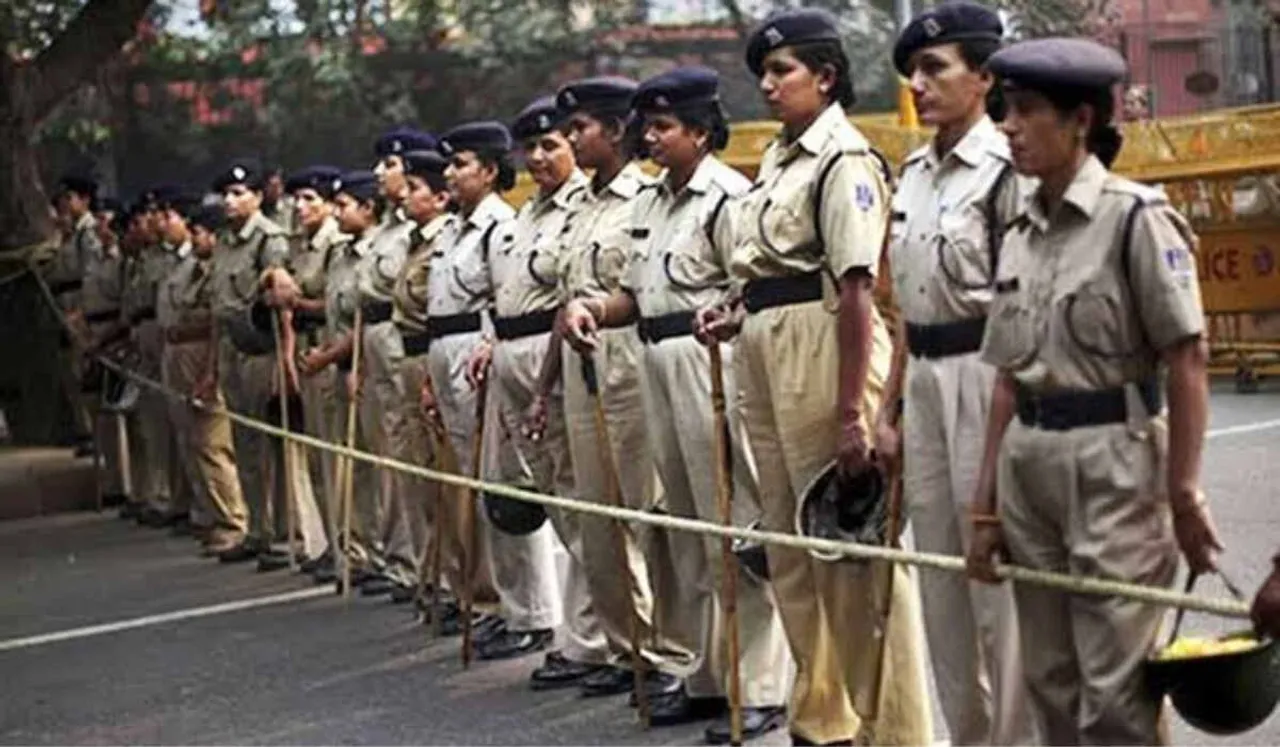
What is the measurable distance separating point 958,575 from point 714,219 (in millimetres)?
1848

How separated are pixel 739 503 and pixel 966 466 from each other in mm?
1683

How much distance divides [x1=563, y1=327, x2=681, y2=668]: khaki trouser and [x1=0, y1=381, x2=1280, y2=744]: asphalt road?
11.3 inches

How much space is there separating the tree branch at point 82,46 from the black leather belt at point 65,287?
124cm

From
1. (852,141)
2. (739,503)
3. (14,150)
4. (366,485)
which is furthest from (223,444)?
(852,141)

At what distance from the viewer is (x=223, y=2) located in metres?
21.7

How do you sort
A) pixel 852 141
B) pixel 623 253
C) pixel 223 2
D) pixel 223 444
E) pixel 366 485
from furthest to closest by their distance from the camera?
pixel 223 2
pixel 223 444
pixel 366 485
pixel 623 253
pixel 852 141

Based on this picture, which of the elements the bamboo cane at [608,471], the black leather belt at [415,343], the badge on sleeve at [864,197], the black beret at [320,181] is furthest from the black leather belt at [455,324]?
the badge on sleeve at [864,197]

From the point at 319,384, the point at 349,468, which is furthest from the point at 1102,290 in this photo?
the point at 319,384

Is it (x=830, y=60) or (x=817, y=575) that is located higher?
(x=830, y=60)

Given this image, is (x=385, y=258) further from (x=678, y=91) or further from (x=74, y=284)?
(x=74, y=284)

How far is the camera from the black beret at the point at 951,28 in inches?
222

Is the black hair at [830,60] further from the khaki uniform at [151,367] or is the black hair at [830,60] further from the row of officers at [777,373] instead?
the khaki uniform at [151,367]

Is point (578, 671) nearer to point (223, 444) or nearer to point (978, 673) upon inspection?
point (978, 673)

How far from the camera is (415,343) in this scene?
10211 millimetres
